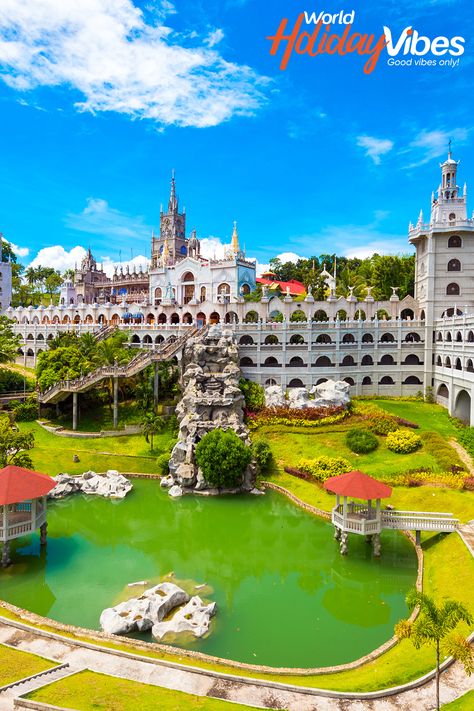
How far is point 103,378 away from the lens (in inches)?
1800

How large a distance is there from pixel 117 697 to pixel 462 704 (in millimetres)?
9107

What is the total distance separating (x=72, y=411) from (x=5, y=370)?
441 inches

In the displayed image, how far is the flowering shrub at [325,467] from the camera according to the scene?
34188mm

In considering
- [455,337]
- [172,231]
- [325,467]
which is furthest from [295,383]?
[172,231]

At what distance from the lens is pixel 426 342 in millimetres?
50625

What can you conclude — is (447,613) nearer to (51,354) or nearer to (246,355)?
(246,355)

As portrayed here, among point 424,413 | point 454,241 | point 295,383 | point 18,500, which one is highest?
point 454,241

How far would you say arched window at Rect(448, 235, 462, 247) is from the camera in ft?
165

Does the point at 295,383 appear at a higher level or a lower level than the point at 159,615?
higher

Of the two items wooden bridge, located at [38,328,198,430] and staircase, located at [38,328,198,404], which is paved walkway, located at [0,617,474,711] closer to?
wooden bridge, located at [38,328,198,430]

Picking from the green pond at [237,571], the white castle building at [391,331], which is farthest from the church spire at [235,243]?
the green pond at [237,571]

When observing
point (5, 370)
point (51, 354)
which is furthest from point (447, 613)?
point (5, 370)

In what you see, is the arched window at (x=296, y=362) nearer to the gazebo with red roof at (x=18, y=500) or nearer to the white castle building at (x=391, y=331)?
the white castle building at (x=391, y=331)

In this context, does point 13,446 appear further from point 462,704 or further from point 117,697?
point 462,704
